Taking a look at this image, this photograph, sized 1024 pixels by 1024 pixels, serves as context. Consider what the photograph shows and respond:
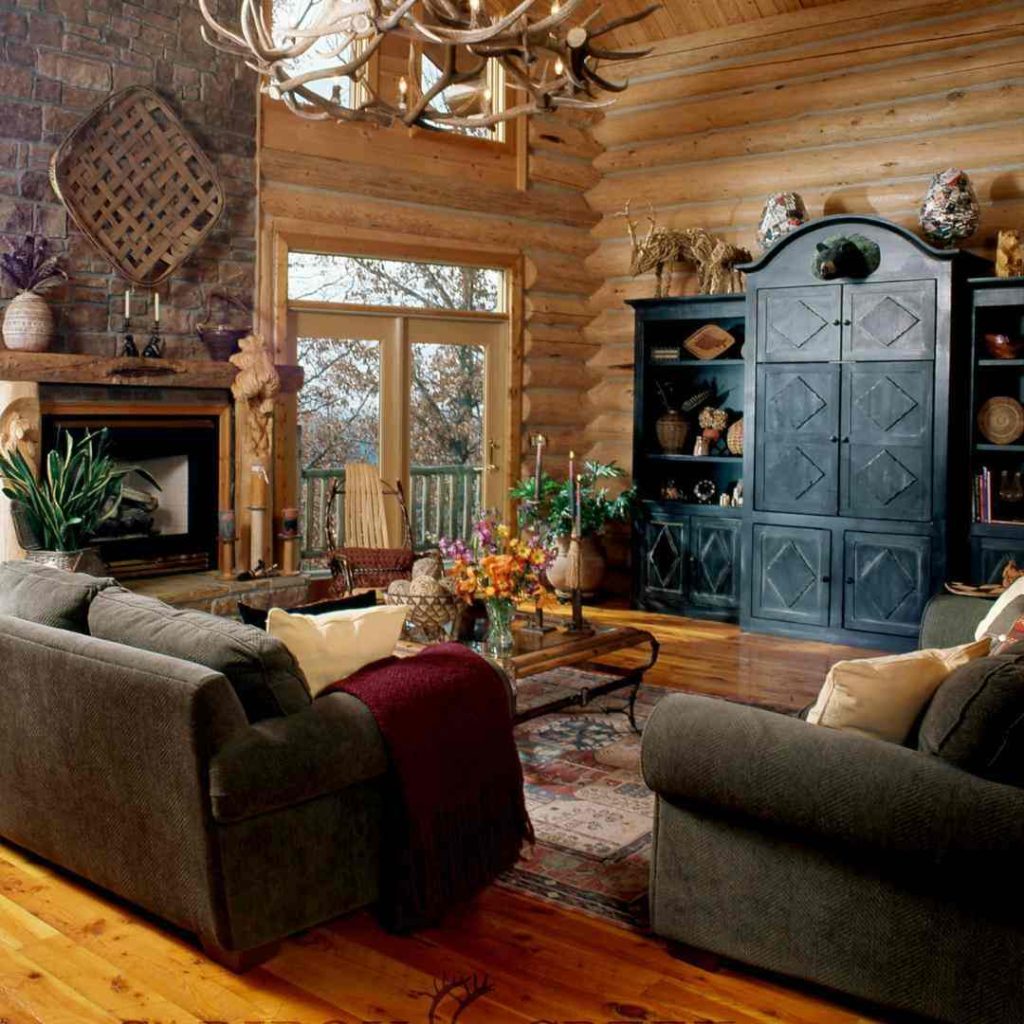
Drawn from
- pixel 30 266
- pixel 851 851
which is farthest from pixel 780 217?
pixel 851 851

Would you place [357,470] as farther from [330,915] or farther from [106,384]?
[330,915]

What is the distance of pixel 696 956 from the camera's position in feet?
10.6

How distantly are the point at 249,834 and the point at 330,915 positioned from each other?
1.22 ft

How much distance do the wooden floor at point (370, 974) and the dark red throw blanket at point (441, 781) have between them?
12 cm

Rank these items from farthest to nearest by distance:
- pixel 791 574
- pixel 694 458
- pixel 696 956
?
pixel 694 458, pixel 791 574, pixel 696 956

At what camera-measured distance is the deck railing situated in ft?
25.9

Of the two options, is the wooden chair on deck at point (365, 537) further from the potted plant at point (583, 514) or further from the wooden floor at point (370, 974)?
the wooden floor at point (370, 974)

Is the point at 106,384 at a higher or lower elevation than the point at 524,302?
lower

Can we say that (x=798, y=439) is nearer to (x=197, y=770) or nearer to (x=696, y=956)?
(x=696, y=956)

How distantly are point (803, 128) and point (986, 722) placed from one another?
6.02 metres

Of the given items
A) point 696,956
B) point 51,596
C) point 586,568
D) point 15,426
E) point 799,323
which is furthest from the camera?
point 586,568

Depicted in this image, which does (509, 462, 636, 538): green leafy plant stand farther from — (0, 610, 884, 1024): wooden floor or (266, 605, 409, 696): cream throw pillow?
(0, 610, 884, 1024): wooden floor

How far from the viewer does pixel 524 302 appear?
8.83m

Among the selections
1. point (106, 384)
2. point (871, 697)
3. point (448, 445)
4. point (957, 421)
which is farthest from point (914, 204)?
point (871, 697)
